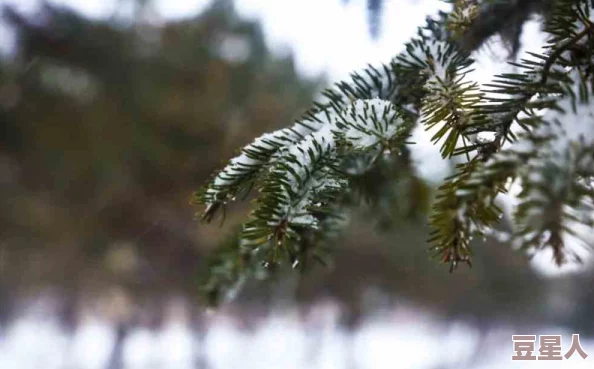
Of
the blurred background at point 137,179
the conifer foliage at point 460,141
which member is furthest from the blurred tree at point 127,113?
the conifer foliage at point 460,141

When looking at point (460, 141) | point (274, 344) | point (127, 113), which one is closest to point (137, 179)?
point (127, 113)

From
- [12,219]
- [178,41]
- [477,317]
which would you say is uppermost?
[178,41]

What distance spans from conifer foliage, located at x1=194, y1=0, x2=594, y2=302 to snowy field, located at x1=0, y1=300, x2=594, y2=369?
2.75 m

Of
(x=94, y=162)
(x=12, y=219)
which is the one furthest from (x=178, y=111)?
(x=12, y=219)

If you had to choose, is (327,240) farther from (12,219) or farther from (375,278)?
(375,278)

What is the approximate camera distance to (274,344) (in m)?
3.74

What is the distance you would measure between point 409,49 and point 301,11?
31.1 inches

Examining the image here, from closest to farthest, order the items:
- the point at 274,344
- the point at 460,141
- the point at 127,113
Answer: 1. the point at 460,141
2. the point at 127,113
3. the point at 274,344

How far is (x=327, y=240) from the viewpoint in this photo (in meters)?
0.35

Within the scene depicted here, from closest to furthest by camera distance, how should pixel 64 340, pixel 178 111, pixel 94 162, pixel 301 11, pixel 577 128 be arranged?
1. pixel 577 128
2. pixel 301 11
3. pixel 178 111
4. pixel 94 162
5. pixel 64 340

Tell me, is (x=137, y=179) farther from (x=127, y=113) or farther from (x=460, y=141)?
(x=460, y=141)

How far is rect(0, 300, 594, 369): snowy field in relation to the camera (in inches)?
116

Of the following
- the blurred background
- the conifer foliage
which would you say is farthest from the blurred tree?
the conifer foliage

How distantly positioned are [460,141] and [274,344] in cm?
373
